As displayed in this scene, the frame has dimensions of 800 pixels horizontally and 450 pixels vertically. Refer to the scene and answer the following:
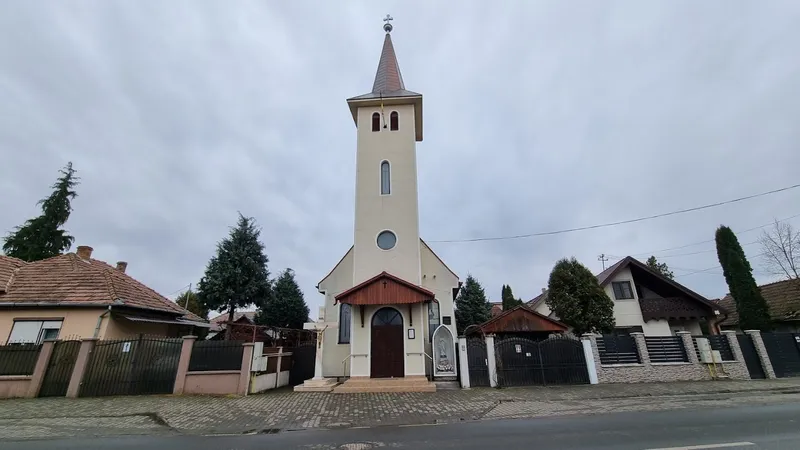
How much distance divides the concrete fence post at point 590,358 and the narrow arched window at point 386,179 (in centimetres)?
1134

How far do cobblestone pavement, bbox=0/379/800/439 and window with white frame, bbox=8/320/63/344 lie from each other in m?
3.39

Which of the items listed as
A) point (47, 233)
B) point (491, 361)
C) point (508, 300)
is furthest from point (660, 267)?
point (47, 233)

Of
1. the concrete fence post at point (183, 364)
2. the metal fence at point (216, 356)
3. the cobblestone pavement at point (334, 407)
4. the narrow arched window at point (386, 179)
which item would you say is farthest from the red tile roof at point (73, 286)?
the narrow arched window at point (386, 179)

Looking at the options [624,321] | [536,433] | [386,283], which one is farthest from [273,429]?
[624,321]

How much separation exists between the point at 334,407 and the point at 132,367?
795cm

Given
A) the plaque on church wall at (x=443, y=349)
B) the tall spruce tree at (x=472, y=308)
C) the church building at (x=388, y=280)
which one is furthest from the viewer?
the tall spruce tree at (x=472, y=308)

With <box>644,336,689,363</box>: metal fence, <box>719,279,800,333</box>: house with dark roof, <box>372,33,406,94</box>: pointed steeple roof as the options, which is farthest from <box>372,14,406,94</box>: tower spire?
<box>719,279,800,333</box>: house with dark roof

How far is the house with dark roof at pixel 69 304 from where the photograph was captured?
1398cm

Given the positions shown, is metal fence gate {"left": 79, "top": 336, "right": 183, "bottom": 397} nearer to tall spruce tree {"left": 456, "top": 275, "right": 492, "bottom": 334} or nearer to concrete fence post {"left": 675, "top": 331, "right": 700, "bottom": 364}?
concrete fence post {"left": 675, "top": 331, "right": 700, "bottom": 364}

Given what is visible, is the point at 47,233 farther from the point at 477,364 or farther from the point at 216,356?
the point at 477,364

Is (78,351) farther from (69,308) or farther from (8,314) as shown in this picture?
(8,314)

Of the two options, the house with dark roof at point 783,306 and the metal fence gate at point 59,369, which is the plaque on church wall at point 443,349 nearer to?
the metal fence gate at point 59,369

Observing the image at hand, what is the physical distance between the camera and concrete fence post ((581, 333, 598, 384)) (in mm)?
14023

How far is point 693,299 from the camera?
69.7 ft
